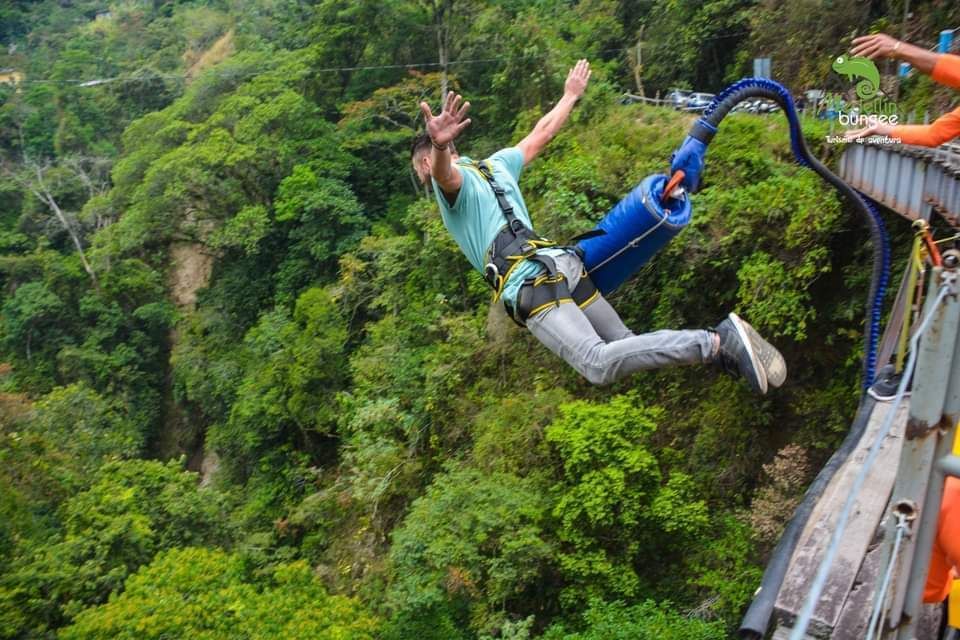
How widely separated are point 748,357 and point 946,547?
1.15 m

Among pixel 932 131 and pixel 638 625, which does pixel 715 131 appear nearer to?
pixel 932 131

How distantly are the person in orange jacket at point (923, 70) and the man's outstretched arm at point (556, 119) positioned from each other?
4.20 feet

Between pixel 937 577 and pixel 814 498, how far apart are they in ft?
1.56

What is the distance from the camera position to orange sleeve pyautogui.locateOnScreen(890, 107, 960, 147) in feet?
9.23

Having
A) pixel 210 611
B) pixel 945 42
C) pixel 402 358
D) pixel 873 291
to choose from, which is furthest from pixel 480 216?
pixel 402 358

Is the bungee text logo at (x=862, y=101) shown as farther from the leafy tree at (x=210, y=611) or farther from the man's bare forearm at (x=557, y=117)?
the leafy tree at (x=210, y=611)

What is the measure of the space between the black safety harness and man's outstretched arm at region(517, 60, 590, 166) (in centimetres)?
43

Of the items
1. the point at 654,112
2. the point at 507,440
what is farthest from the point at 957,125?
the point at 654,112

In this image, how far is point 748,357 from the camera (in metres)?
2.67

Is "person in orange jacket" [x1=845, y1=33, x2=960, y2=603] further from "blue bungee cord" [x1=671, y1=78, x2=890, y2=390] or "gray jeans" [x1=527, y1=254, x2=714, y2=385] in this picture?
"gray jeans" [x1=527, y1=254, x2=714, y2=385]

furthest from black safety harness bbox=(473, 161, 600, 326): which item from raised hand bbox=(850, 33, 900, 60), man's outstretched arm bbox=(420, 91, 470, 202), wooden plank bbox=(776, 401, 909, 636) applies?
raised hand bbox=(850, 33, 900, 60)

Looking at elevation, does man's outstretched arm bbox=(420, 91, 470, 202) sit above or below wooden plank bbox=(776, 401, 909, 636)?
above

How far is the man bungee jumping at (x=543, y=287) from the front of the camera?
2770 mm

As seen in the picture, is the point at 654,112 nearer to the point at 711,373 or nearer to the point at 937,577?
the point at 711,373
